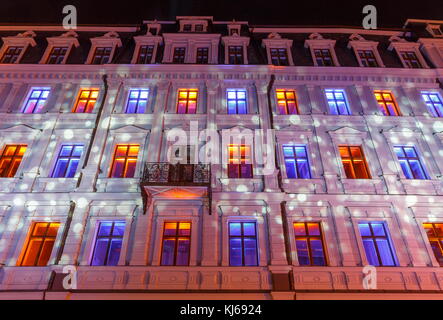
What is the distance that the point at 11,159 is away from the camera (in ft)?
43.1

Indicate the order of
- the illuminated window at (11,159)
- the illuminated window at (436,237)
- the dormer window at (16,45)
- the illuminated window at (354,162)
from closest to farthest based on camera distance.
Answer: the illuminated window at (436,237)
the illuminated window at (11,159)
the illuminated window at (354,162)
the dormer window at (16,45)

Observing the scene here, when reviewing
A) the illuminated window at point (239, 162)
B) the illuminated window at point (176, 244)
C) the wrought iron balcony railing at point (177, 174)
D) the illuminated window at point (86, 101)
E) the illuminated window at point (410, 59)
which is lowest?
the illuminated window at point (176, 244)

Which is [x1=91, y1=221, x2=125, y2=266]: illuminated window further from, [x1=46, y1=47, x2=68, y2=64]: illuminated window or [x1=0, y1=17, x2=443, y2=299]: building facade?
[x1=46, y1=47, x2=68, y2=64]: illuminated window

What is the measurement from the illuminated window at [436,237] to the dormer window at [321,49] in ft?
29.5

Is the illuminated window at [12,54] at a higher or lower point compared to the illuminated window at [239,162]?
higher

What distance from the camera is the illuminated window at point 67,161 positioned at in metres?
12.7

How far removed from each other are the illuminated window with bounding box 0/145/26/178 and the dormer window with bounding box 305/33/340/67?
1412 cm

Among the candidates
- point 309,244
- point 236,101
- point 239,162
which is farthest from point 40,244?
point 236,101

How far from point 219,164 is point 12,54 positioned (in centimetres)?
1281

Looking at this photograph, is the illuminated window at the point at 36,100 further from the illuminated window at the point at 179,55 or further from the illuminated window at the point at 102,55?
the illuminated window at the point at 179,55

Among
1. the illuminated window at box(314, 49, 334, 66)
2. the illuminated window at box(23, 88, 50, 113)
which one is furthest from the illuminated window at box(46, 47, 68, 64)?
the illuminated window at box(314, 49, 334, 66)

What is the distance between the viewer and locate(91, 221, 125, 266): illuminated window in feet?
35.3

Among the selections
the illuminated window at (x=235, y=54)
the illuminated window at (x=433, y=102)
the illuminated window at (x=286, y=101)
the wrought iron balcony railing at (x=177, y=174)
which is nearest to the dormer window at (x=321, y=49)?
the illuminated window at (x=286, y=101)
